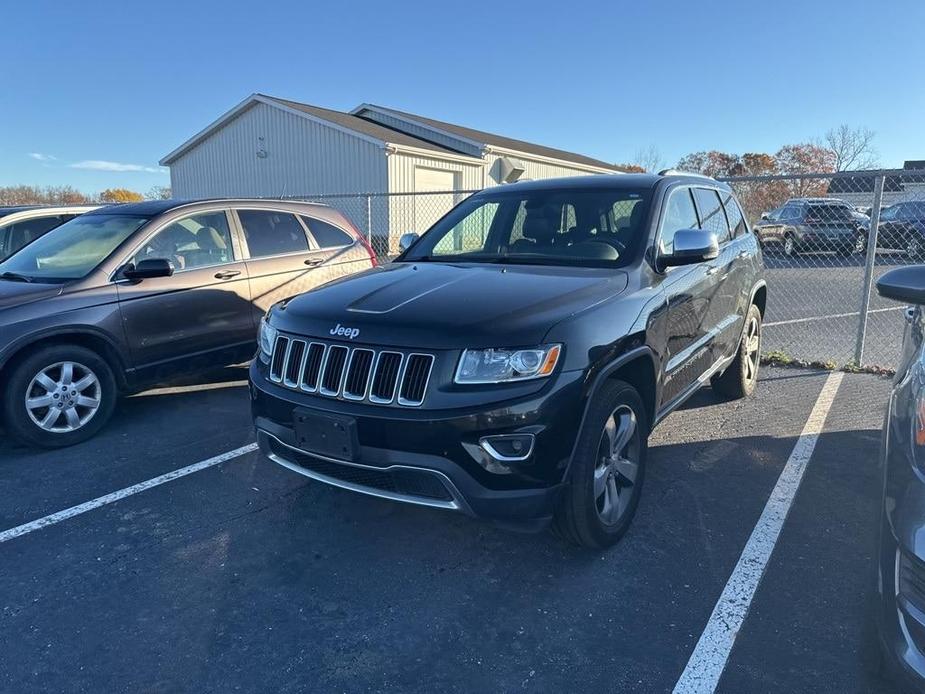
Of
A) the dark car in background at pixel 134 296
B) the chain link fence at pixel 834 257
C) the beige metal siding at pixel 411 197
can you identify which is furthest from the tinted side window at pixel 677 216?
→ the beige metal siding at pixel 411 197

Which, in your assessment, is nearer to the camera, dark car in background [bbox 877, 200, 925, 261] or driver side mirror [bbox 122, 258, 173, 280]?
driver side mirror [bbox 122, 258, 173, 280]

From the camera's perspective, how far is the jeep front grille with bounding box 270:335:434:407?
2742 mm

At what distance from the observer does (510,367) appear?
8.83 feet

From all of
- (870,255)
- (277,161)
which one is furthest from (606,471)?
(277,161)

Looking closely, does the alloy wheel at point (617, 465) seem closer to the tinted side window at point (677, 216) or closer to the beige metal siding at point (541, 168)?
the tinted side window at point (677, 216)

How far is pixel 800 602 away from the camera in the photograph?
281cm

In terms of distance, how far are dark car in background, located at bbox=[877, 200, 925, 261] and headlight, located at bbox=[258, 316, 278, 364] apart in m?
10.5

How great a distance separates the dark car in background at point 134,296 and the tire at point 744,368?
12.5 ft

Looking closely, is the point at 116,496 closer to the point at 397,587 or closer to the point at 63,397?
the point at 63,397

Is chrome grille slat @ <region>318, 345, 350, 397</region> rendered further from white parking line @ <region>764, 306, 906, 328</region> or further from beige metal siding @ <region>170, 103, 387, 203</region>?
beige metal siding @ <region>170, 103, 387, 203</region>

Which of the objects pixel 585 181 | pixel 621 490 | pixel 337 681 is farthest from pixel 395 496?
pixel 585 181

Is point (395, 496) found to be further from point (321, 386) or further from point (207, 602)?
point (207, 602)

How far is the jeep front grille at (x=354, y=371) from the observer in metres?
2.74

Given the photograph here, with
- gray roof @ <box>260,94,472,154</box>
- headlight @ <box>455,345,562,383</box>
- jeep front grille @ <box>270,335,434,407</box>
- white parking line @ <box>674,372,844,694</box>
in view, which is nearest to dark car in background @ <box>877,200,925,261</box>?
white parking line @ <box>674,372,844,694</box>
